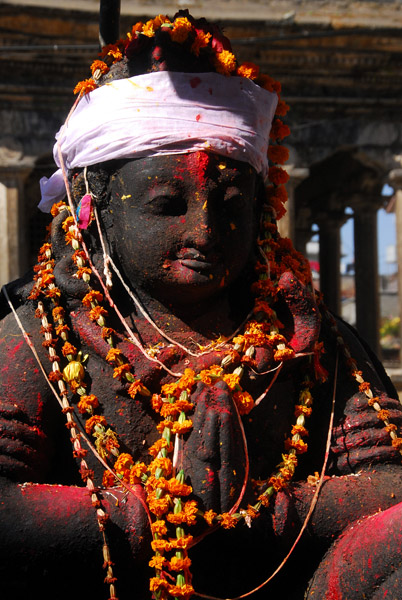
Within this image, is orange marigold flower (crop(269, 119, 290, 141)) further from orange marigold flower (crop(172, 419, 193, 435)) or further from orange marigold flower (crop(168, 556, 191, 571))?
orange marigold flower (crop(168, 556, 191, 571))

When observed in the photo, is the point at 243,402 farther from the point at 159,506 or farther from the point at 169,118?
the point at 169,118

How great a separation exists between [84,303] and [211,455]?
2.12ft

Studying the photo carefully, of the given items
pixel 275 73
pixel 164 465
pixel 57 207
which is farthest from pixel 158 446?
pixel 275 73

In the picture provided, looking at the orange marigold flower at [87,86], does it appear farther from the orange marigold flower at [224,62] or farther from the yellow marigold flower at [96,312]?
the yellow marigold flower at [96,312]

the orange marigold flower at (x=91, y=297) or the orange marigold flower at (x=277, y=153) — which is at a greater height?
the orange marigold flower at (x=277, y=153)

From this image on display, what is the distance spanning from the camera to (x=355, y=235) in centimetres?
1372

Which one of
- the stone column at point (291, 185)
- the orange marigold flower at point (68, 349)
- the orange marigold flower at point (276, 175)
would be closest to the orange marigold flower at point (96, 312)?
the orange marigold flower at point (68, 349)

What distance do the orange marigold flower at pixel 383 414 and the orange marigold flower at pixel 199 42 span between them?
126cm

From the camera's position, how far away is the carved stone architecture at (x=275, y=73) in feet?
29.5

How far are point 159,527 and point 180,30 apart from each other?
1457 millimetres

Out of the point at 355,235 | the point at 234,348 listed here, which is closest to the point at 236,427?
the point at 234,348

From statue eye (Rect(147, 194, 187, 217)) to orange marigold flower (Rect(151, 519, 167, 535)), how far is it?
889 millimetres

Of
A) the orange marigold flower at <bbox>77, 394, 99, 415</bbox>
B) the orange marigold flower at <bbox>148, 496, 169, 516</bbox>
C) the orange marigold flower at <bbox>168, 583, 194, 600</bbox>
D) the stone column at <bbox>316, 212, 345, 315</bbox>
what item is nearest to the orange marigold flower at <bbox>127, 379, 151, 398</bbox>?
the orange marigold flower at <bbox>77, 394, 99, 415</bbox>

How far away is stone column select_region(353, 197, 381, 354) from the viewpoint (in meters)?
13.1
